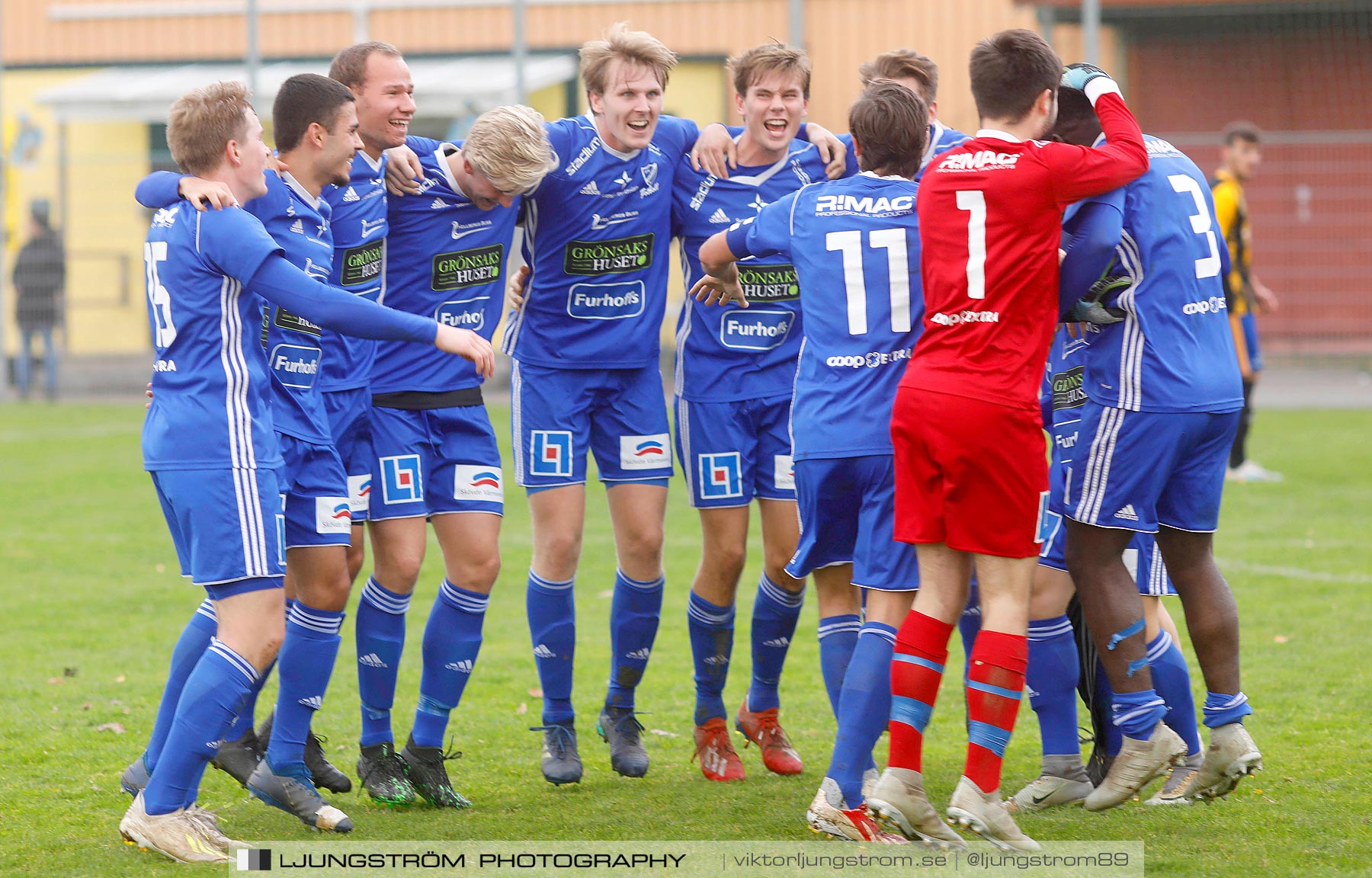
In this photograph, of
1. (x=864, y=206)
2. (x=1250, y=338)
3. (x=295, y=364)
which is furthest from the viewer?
(x=1250, y=338)

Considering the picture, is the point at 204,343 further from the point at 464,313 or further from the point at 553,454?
the point at 553,454

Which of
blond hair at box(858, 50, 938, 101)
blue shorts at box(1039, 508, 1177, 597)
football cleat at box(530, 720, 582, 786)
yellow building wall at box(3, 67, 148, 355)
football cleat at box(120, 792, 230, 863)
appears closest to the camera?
football cleat at box(120, 792, 230, 863)

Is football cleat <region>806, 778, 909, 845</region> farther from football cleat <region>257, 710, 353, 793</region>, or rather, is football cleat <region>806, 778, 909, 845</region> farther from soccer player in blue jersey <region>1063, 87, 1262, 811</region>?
football cleat <region>257, 710, 353, 793</region>

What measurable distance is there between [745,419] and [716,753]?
1163mm

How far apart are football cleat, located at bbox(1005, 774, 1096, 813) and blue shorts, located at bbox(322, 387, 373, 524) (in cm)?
224

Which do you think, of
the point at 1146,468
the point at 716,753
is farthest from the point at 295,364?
the point at 1146,468

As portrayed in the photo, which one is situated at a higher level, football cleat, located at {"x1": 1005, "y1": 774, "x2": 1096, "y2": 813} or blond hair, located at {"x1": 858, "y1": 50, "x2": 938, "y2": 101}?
blond hair, located at {"x1": 858, "y1": 50, "x2": 938, "y2": 101}

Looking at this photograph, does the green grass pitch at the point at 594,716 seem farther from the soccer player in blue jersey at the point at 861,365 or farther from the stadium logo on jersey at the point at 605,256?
the stadium logo on jersey at the point at 605,256

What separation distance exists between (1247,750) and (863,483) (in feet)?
4.61

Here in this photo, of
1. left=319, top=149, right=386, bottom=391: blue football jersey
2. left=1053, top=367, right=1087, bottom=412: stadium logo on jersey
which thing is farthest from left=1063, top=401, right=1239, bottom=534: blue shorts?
left=319, top=149, right=386, bottom=391: blue football jersey

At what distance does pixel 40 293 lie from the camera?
61.9 ft

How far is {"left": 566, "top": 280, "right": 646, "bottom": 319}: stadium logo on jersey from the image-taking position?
17.8 ft

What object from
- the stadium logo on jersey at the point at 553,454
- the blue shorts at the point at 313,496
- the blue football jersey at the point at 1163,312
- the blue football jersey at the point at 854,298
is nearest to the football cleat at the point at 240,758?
the blue shorts at the point at 313,496

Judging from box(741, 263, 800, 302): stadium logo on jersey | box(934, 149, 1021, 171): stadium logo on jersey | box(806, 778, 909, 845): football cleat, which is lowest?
box(806, 778, 909, 845): football cleat
